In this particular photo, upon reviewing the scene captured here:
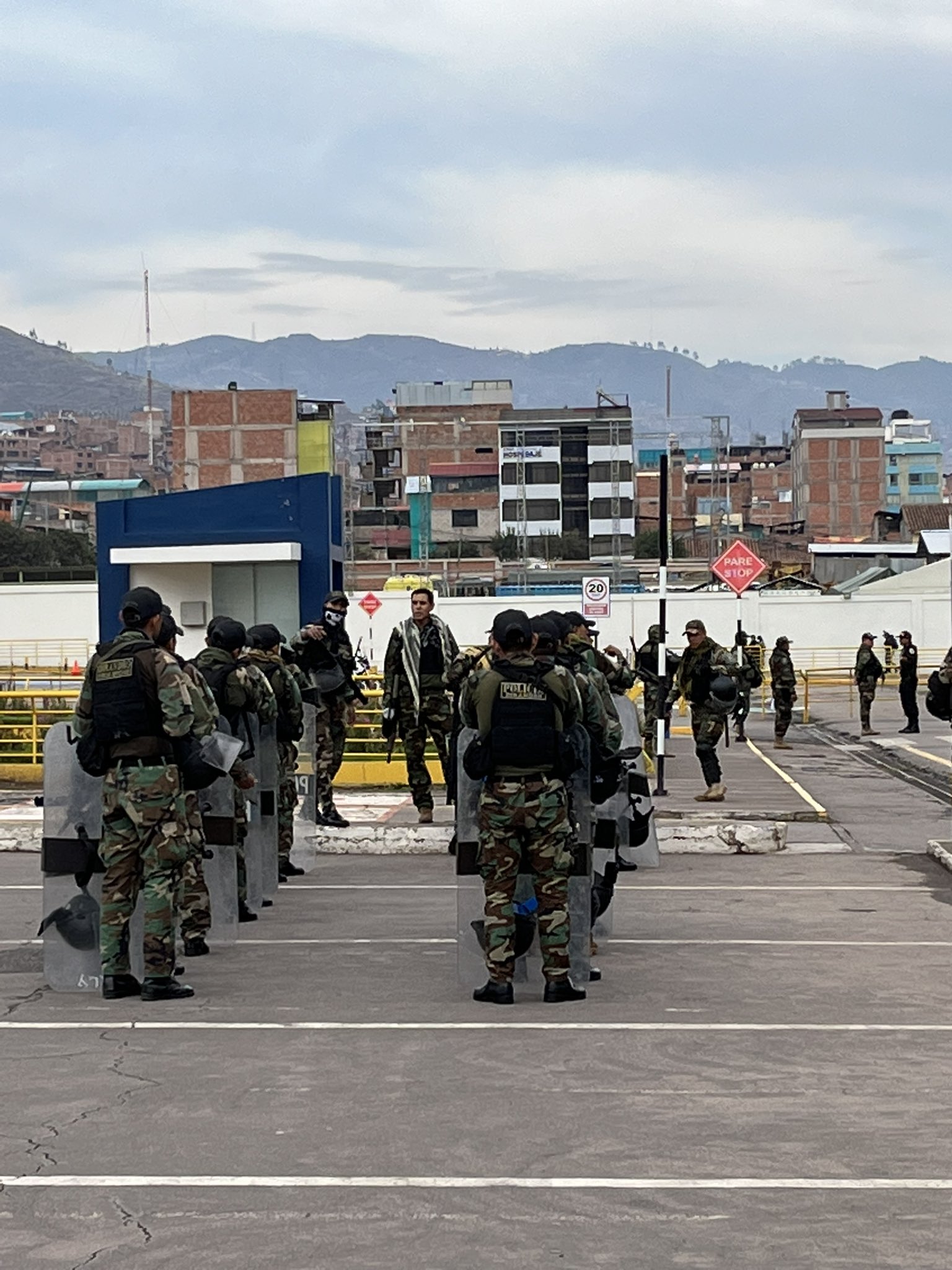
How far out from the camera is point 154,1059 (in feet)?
25.9

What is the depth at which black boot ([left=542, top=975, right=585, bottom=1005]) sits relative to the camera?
9164 mm

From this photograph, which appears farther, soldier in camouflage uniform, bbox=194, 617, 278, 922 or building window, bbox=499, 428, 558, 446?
building window, bbox=499, 428, 558, 446

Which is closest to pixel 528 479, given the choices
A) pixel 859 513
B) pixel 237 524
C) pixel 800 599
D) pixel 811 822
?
pixel 859 513

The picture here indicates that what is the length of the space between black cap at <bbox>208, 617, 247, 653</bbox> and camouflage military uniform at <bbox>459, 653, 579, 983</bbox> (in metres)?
2.89

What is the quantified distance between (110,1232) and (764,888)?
8.93m

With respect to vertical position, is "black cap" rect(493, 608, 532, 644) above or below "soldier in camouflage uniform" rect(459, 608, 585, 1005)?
above

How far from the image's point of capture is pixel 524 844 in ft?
30.0

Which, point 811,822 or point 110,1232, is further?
point 811,822

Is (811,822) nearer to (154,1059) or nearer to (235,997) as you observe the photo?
(235,997)

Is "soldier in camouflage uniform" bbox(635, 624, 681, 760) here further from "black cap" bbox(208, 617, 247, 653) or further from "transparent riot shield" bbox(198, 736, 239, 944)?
"transparent riot shield" bbox(198, 736, 239, 944)

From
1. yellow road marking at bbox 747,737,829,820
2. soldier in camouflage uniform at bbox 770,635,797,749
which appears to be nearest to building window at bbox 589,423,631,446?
soldier in camouflage uniform at bbox 770,635,797,749

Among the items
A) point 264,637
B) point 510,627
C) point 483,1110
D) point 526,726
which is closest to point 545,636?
point 510,627

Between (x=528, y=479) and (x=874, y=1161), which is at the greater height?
(x=528, y=479)

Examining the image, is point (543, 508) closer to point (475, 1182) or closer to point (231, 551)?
point (231, 551)
